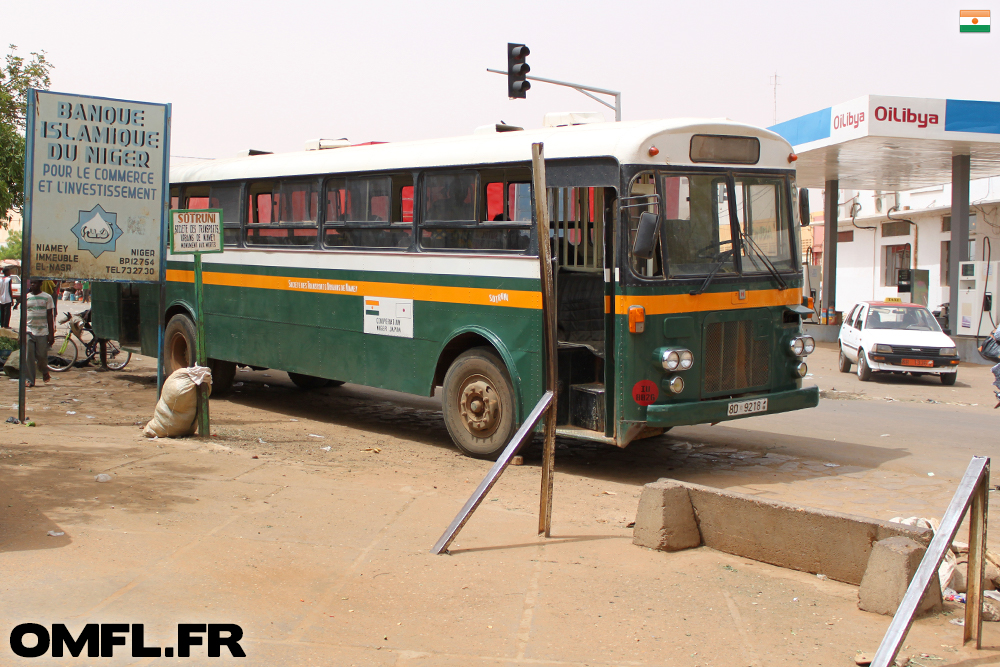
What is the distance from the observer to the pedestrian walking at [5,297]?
21.3m

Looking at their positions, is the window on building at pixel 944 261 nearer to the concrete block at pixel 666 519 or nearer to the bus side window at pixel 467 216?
the bus side window at pixel 467 216

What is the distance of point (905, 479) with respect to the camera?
8734 mm

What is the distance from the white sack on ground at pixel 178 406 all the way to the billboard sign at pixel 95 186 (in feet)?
5.23

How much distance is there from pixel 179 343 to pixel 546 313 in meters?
8.90

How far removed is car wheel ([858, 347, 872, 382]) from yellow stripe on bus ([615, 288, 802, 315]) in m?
9.57

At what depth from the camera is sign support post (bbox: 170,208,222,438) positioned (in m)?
9.91

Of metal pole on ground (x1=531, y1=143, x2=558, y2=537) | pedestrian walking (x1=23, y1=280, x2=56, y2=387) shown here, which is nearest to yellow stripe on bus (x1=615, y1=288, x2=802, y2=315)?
metal pole on ground (x1=531, y1=143, x2=558, y2=537)

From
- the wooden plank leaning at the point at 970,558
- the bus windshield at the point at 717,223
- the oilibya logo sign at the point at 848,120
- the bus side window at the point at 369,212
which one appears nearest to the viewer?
the wooden plank leaning at the point at 970,558

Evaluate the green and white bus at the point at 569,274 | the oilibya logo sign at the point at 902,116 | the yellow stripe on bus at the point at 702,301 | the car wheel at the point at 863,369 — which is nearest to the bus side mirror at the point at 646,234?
the green and white bus at the point at 569,274

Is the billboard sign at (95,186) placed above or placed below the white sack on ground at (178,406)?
above

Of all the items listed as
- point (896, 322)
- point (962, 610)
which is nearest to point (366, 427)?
point (962, 610)

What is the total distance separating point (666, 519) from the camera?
619 centimetres

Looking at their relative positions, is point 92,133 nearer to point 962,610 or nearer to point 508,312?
point 508,312

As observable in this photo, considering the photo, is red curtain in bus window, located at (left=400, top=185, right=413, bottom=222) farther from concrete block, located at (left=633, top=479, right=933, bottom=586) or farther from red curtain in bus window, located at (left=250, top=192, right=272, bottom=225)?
concrete block, located at (left=633, top=479, right=933, bottom=586)
